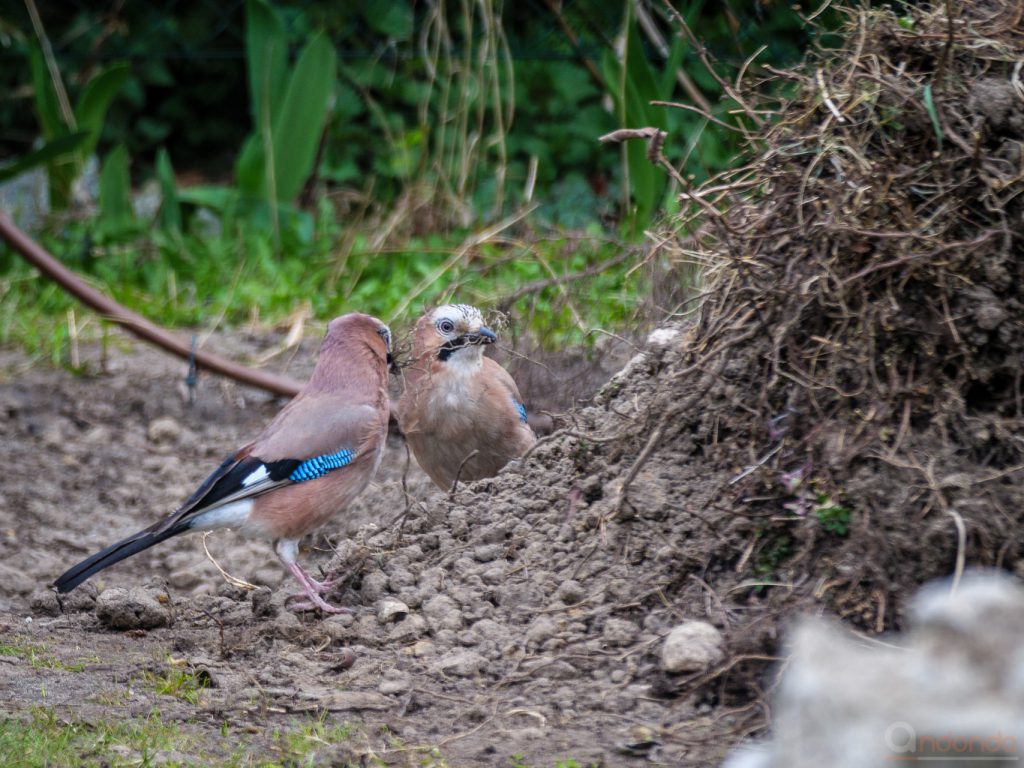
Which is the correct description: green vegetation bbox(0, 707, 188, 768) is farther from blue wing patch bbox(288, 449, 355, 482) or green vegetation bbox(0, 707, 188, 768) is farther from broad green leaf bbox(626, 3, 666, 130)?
broad green leaf bbox(626, 3, 666, 130)

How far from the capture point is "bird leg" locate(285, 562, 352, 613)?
158 inches

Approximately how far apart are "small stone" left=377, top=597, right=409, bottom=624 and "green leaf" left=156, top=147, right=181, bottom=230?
5474 millimetres

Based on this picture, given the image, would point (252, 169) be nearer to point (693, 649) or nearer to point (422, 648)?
point (422, 648)

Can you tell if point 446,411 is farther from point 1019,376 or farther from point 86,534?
point 1019,376

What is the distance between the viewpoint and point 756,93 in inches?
153

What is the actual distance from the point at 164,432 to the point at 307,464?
7.08 feet

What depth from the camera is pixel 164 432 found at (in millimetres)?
6367

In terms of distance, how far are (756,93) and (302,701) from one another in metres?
2.19

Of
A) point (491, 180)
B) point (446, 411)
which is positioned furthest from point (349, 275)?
point (446, 411)

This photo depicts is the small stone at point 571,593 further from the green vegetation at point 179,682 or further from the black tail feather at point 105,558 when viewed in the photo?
the black tail feather at point 105,558

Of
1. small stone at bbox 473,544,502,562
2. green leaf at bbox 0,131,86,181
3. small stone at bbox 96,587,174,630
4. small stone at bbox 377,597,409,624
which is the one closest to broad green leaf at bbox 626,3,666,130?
green leaf at bbox 0,131,86,181

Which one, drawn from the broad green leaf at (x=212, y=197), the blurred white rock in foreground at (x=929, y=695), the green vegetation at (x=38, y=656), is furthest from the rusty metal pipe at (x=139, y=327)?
the blurred white rock in foreground at (x=929, y=695)

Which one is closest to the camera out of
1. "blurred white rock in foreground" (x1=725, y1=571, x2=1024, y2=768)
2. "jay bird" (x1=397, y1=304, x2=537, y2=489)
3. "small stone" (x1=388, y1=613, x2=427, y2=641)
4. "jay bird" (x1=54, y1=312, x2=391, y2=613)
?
"blurred white rock in foreground" (x1=725, y1=571, x2=1024, y2=768)

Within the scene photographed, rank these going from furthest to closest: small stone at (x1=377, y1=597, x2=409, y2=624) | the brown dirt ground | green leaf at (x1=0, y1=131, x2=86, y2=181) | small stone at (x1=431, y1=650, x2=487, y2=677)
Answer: green leaf at (x1=0, y1=131, x2=86, y2=181), small stone at (x1=377, y1=597, x2=409, y2=624), small stone at (x1=431, y1=650, x2=487, y2=677), the brown dirt ground
